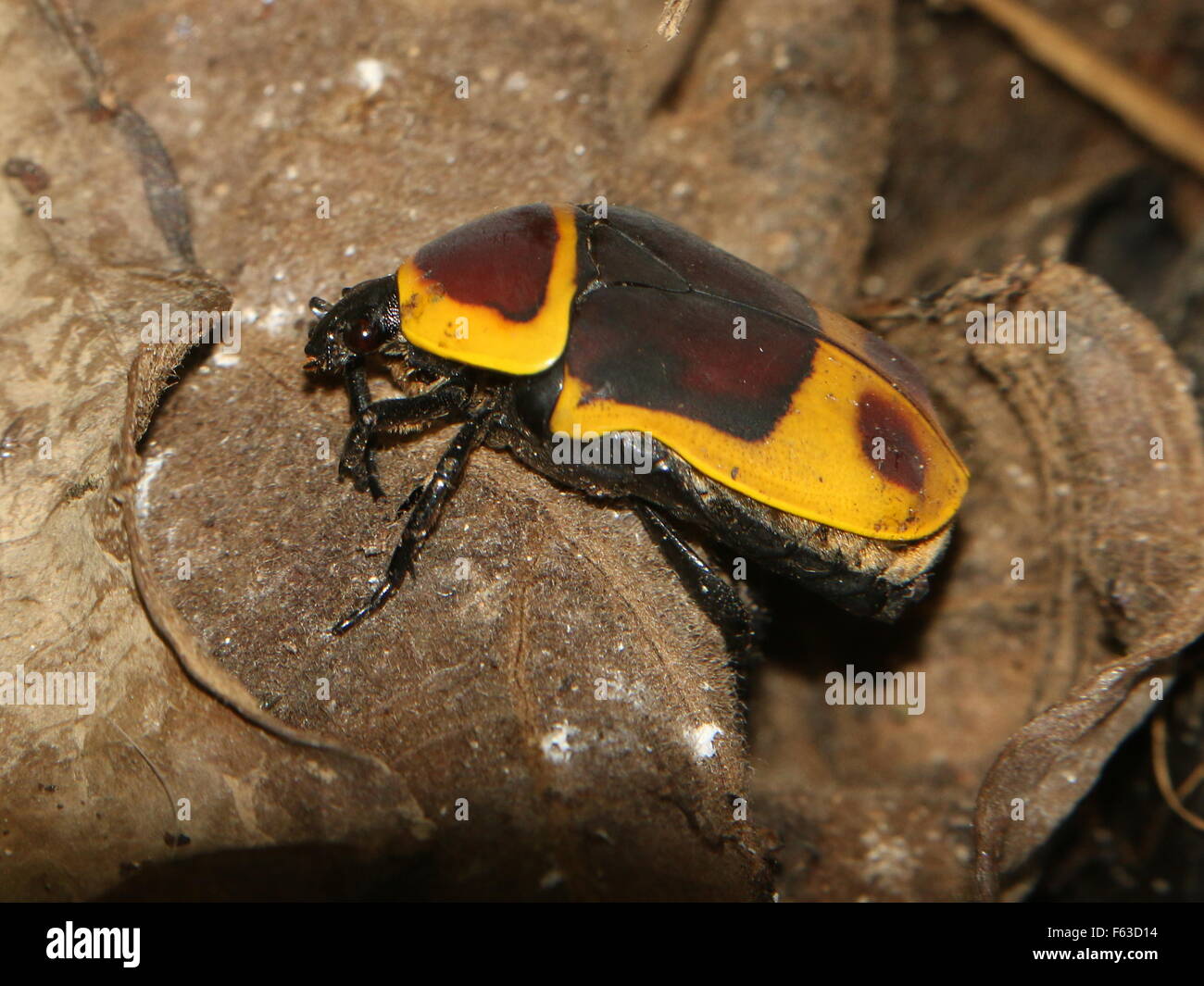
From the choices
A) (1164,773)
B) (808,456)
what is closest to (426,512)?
(808,456)

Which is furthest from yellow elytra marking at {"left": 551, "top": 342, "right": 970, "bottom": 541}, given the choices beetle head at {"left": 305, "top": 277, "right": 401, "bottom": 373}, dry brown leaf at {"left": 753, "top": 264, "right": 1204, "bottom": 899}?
dry brown leaf at {"left": 753, "top": 264, "right": 1204, "bottom": 899}

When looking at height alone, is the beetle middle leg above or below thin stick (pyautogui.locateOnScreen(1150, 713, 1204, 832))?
above

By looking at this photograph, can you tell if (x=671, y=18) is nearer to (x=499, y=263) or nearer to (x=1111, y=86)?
(x=499, y=263)

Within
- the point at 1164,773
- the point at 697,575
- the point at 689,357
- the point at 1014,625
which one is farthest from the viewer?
the point at 1014,625

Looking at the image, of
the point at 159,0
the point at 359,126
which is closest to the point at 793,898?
the point at 359,126

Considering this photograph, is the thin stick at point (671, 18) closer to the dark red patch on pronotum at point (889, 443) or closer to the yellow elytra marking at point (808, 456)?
the yellow elytra marking at point (808, 456)

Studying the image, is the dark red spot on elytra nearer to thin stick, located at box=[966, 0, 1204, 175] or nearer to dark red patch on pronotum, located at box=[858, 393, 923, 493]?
dark red patch on pronotum, located at box=[858, 393, 923, 493]

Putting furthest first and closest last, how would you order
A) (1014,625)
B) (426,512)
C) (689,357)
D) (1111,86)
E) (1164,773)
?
(1111,86)
(1014,625)
(1164,773)
(689,357)
(426,512)
